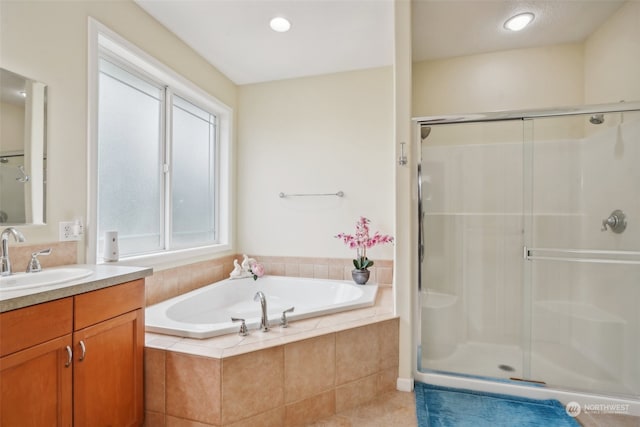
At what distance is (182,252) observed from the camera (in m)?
2.35

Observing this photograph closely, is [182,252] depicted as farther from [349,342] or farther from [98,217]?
[349,342]

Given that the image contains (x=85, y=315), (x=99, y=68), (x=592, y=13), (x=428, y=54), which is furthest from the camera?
(x=428, y=54)

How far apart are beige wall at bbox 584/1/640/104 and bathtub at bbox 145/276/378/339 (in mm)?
2195

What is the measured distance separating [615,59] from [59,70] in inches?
135

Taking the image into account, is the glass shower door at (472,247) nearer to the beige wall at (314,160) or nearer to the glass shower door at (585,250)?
the glass shower door at (585,250)

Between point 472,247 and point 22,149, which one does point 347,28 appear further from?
point 22,149

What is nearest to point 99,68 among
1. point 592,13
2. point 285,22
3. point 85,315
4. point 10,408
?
point 285,22

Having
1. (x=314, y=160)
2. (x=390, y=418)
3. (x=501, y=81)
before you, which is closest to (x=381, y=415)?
(x=390, y=418)

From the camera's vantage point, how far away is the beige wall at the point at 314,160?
9.00 feet

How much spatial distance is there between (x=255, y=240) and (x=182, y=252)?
82 cm

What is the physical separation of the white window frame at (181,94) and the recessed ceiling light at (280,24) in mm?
826

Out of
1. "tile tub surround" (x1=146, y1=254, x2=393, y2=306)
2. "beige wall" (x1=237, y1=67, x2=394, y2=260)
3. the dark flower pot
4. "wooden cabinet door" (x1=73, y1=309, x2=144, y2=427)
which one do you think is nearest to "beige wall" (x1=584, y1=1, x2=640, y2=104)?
"beige wall" (x1=237, y1=67, x2=394, y2=260)

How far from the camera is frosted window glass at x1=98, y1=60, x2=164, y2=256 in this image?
1.89m

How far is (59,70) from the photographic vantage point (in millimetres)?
1516
